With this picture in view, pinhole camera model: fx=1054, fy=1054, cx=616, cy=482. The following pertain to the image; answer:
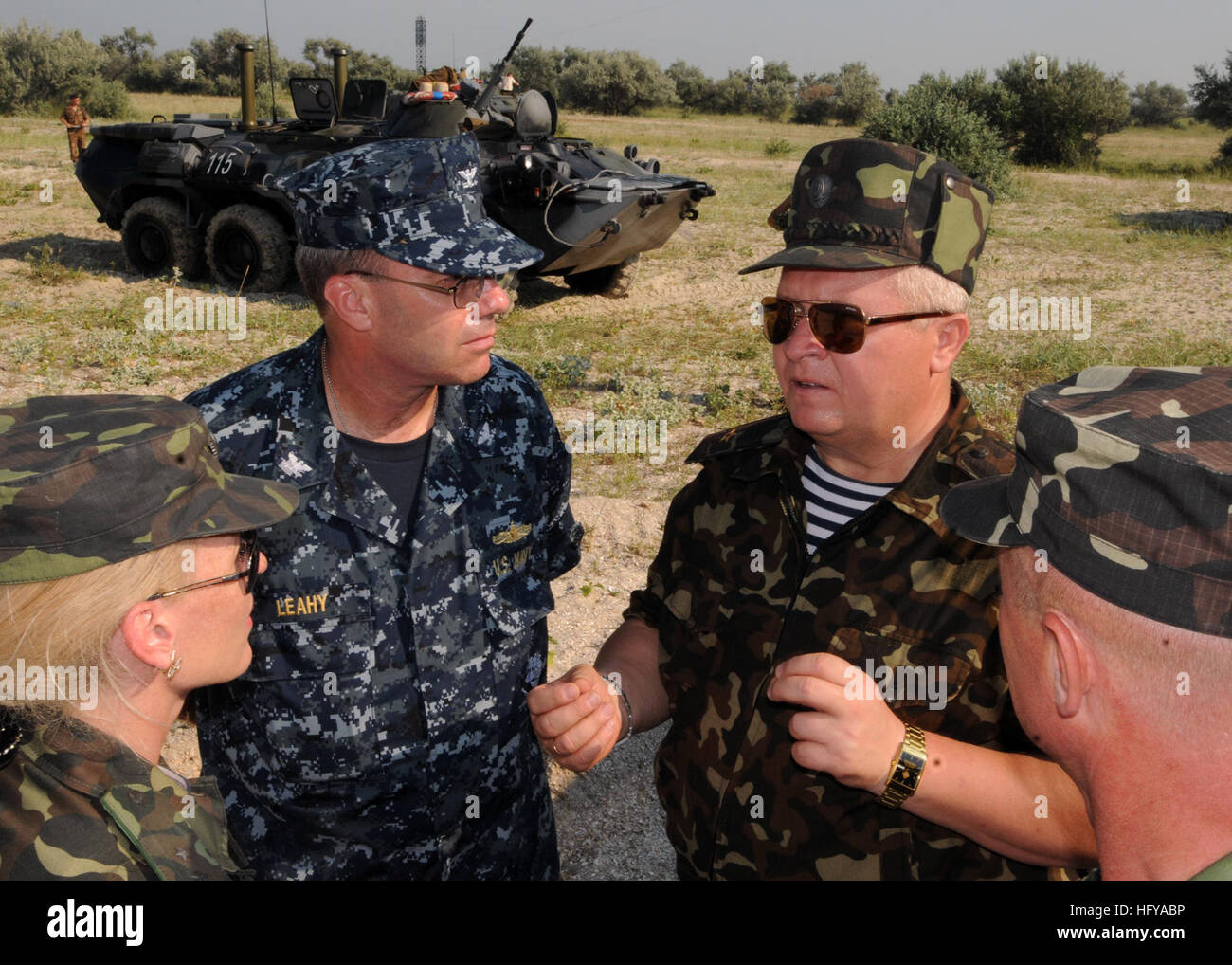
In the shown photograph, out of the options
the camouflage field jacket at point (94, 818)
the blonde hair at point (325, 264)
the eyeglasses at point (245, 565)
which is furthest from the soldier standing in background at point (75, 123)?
the camouflage field jacket at point (94, 818)

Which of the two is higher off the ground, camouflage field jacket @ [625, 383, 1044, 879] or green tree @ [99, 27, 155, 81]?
green tree @ [99, 27, 155, 81]

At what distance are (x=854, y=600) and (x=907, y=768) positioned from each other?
383 millimetres

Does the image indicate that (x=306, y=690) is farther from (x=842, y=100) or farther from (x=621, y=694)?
(x=842, y=100)

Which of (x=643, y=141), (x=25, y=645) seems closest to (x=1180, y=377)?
(x=25, y=645)

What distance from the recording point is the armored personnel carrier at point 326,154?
11.0 meters

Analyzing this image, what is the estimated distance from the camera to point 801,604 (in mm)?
2260

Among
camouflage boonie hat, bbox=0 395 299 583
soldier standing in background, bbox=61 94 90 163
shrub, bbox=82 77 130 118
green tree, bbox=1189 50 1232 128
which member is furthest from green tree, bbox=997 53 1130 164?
camouflage boonie hat, bbox=0 395 299 583

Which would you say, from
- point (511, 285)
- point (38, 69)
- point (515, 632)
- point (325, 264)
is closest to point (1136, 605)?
point (515, 632)

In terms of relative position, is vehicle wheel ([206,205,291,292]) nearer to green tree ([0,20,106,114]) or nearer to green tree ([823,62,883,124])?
green tree ([0,20,106,114])

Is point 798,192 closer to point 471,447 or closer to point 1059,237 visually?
point 471,447

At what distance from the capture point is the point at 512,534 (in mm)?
2861

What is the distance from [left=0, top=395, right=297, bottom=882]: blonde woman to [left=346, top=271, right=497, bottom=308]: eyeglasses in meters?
0.85

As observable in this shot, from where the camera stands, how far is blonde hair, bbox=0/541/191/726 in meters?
1.67

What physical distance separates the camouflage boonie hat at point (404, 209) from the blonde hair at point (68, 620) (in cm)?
114
